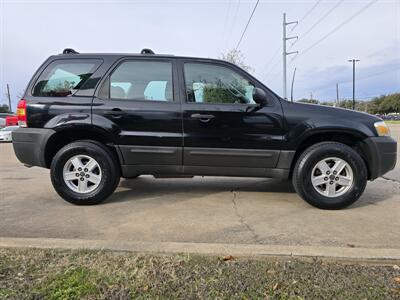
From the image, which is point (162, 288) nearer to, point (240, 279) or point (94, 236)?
point (240, 279)

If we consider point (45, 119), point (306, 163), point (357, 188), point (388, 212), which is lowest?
point (388, 212)

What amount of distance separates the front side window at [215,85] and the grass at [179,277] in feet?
7.48

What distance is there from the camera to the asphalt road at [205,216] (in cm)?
366

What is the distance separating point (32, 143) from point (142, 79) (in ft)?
5.16

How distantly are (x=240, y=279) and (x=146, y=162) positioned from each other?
2.45 metres

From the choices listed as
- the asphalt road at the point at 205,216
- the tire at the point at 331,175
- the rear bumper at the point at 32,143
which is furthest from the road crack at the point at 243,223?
the rear bumper at the point at 32,143

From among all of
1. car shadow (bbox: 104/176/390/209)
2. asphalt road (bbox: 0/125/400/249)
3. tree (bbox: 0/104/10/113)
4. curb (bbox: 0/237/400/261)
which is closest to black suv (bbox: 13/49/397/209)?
asphalt road (bbox: 0/125/400/249)

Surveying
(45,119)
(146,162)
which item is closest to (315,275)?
(146,162)

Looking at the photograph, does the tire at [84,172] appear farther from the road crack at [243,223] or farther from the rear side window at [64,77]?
the road crack at [243,223]

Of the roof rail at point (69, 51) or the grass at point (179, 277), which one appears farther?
the roof rail at point (69, 51)

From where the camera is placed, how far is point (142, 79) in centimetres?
485

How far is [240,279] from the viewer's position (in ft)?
8.88

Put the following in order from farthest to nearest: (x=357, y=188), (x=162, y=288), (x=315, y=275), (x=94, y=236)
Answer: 1. (x=357, y=188)
2. (x=94, y=236)
3. (x=315, y=275)
4. (x=162, y=288)

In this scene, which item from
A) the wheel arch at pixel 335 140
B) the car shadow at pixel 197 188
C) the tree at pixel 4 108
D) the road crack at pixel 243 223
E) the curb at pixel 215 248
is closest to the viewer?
the curb at pixel 215 248
